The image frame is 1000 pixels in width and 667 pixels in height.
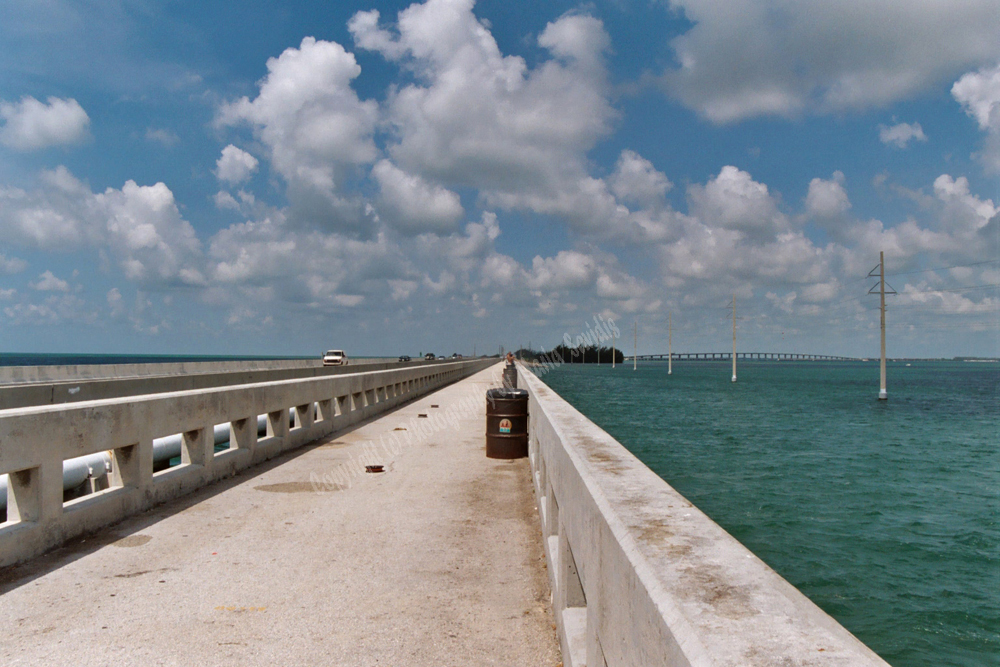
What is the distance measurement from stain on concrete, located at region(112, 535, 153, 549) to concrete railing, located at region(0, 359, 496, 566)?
0.41 metres

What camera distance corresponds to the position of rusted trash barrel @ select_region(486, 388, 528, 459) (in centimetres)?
1160

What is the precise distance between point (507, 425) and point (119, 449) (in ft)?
20.0

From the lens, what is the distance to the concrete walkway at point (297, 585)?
13.9ft

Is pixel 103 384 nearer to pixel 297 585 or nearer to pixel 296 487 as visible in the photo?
pixel 296 487

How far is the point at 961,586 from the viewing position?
1176 cm

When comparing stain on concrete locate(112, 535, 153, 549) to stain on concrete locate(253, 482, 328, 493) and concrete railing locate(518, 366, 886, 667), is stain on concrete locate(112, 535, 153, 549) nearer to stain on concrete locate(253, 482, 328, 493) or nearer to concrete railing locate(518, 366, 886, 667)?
stain on concrete locate(253, 482, 328, 493)

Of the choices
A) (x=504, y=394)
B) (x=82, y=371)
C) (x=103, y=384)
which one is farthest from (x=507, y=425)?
(x=82, y=371)

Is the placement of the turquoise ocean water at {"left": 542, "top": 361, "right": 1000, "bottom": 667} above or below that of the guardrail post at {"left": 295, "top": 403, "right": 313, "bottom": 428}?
below

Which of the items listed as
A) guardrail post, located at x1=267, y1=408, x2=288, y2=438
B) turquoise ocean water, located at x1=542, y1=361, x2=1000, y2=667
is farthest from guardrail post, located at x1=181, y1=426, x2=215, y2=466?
turquoise ocean water, located at x1=542, y1=361, x2=1000, y2=667

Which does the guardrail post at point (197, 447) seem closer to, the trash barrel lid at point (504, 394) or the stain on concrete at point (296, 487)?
the stain on concrete at point (296, 487)

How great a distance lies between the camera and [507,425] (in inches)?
466

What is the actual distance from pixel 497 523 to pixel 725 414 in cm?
4323

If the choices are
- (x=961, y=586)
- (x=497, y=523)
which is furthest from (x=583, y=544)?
(x=961, y=586)

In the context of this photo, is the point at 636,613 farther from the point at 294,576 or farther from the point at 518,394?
the point at 518,394
